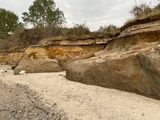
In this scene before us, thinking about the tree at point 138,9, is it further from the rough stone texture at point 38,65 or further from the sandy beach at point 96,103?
the sandy beach at point 96,103

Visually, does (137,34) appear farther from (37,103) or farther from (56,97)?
(37,103)

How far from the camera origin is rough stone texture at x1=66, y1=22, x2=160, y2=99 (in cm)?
599

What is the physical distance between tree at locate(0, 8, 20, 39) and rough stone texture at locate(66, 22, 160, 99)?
3268 centimetres

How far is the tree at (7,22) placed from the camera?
131 ft

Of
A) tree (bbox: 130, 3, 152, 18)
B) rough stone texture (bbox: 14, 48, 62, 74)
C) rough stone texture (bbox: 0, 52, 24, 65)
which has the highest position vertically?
tree (bbox: 130, 3, 152, 18)

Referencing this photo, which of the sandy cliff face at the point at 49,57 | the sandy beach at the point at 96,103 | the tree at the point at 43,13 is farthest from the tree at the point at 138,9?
the tree at the point at 43,13

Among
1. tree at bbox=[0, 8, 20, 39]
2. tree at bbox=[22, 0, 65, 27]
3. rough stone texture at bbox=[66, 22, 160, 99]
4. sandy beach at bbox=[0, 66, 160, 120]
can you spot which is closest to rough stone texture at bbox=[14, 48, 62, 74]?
rough stone texture at bbox=[66, 22, 160, 99]

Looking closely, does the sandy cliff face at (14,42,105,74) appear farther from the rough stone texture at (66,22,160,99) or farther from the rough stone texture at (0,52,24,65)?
the rough stone texture at (0,52,24,65)

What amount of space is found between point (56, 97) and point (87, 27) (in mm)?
12409

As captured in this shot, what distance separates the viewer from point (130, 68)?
6.64 m

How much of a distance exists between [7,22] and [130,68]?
35.7 meters

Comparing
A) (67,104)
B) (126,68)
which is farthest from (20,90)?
(126,68)

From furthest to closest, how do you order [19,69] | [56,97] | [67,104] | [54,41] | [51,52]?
[54,41]
[51,52]
[19,69]
[56,97]
[67,104]

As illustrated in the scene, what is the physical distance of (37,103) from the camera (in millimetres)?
6188
